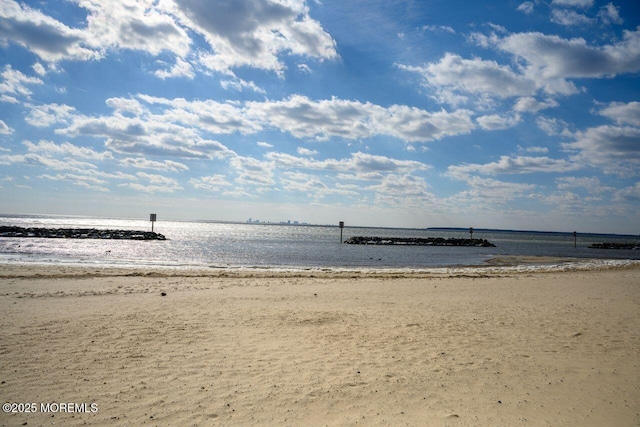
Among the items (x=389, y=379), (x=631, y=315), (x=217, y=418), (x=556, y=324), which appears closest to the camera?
(x=217, y=418)

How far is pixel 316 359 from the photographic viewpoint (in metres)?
7.21

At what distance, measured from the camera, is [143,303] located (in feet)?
39.1

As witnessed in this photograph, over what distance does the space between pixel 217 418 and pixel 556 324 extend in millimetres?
9353

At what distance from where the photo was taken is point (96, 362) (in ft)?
22.3

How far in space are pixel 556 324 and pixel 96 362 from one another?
10966mm

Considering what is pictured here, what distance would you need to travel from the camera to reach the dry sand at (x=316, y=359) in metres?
5.29

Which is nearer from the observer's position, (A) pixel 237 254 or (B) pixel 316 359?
(B) pixel 316 359

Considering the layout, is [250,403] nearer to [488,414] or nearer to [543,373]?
[488,414]

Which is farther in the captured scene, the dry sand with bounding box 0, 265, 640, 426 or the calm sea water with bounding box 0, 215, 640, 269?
the calm sea water with bounding box 0, 215, 640, 269

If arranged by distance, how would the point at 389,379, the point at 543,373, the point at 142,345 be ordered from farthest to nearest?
the point at 142,345
the point at 543,373
the point at 389,379

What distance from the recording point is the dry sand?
5293 millimetres

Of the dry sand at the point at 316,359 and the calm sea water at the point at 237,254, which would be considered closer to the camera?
the dry sand at the point at 316,359

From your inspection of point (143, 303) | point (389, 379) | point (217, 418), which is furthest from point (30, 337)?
point (389, 379)

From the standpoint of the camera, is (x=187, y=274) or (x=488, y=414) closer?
(x=488, y=414)
